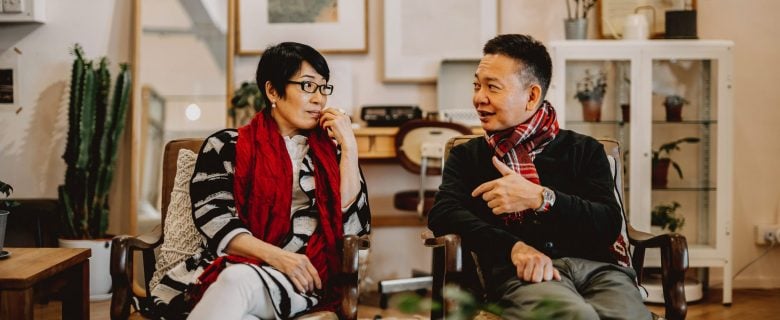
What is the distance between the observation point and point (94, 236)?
346cm

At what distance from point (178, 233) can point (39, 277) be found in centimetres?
36

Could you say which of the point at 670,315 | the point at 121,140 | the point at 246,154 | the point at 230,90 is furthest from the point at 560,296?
the point at 121,140

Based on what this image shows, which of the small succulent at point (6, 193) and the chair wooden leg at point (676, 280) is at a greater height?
the small succulent at point (6, 193)

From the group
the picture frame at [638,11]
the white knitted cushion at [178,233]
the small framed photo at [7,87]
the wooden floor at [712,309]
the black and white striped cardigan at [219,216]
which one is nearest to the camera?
the black and white striped cardigan at [219,216]

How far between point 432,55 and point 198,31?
1273 millimetres

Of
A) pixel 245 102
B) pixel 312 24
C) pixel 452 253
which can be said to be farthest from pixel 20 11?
pixel 452 253

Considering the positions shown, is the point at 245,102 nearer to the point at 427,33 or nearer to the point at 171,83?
the point at 171,83

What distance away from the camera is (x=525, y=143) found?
72.9 inches

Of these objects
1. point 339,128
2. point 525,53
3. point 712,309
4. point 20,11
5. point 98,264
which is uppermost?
point 20,11

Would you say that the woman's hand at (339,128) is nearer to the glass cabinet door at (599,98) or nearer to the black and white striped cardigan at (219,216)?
the black and white striped cardigan at (219,216)

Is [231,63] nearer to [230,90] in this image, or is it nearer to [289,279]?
[230,90]

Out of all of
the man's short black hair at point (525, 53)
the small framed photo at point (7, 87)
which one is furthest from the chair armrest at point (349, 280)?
the small framed photo at point (7, 87)

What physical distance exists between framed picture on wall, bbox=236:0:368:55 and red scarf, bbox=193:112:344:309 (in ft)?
6.21

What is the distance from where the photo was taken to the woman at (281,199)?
5.52ft
